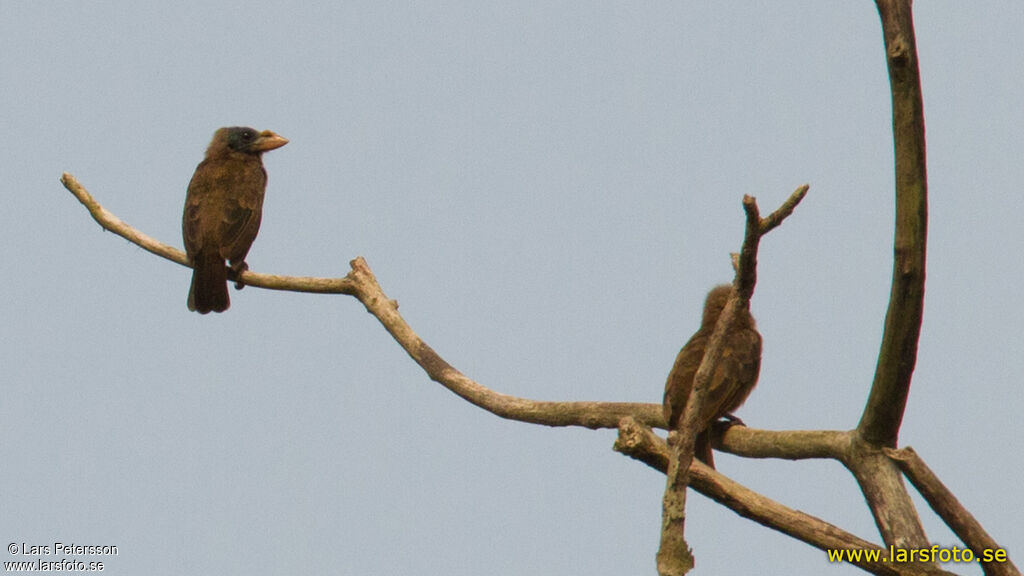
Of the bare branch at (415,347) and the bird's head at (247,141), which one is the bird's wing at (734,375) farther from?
the bird's head at (247,141)

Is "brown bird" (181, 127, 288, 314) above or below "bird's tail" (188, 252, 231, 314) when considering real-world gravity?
above

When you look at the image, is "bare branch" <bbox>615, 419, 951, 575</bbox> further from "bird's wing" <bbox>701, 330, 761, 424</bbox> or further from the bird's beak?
the bird's beak

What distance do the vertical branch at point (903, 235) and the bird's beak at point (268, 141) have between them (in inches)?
228

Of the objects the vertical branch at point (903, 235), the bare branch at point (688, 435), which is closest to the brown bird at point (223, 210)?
the bare branch at point (688, 435)

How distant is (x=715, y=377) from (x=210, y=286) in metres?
3.92

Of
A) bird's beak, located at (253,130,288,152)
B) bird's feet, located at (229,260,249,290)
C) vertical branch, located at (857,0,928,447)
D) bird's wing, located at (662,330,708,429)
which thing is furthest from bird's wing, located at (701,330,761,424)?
bird's beak, located at (253,130,288,152)

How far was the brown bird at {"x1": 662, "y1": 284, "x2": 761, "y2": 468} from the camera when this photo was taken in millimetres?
5645

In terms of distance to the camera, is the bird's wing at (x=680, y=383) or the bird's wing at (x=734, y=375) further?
the bird's wing at (x=734, y=375)

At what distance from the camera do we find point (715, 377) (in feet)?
19.0

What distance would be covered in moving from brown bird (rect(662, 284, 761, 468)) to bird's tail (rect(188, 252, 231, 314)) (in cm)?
356

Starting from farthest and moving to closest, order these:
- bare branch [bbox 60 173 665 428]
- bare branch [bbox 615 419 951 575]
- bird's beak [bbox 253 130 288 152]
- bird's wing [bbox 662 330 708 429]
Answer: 1. bird's beak [bbox 253 130 288 152]
2. bare branch [bbox 60 173 665 428]
3. bird's wing [bbox 662 330 708 429]
4. bare branch [bbox 615 419 951 575]

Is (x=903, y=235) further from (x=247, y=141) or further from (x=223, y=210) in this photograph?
(x=247, y=141)

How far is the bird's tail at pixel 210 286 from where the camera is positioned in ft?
27.1

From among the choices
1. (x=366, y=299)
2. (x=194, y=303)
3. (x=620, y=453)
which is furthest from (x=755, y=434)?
(x=194, y=303)
